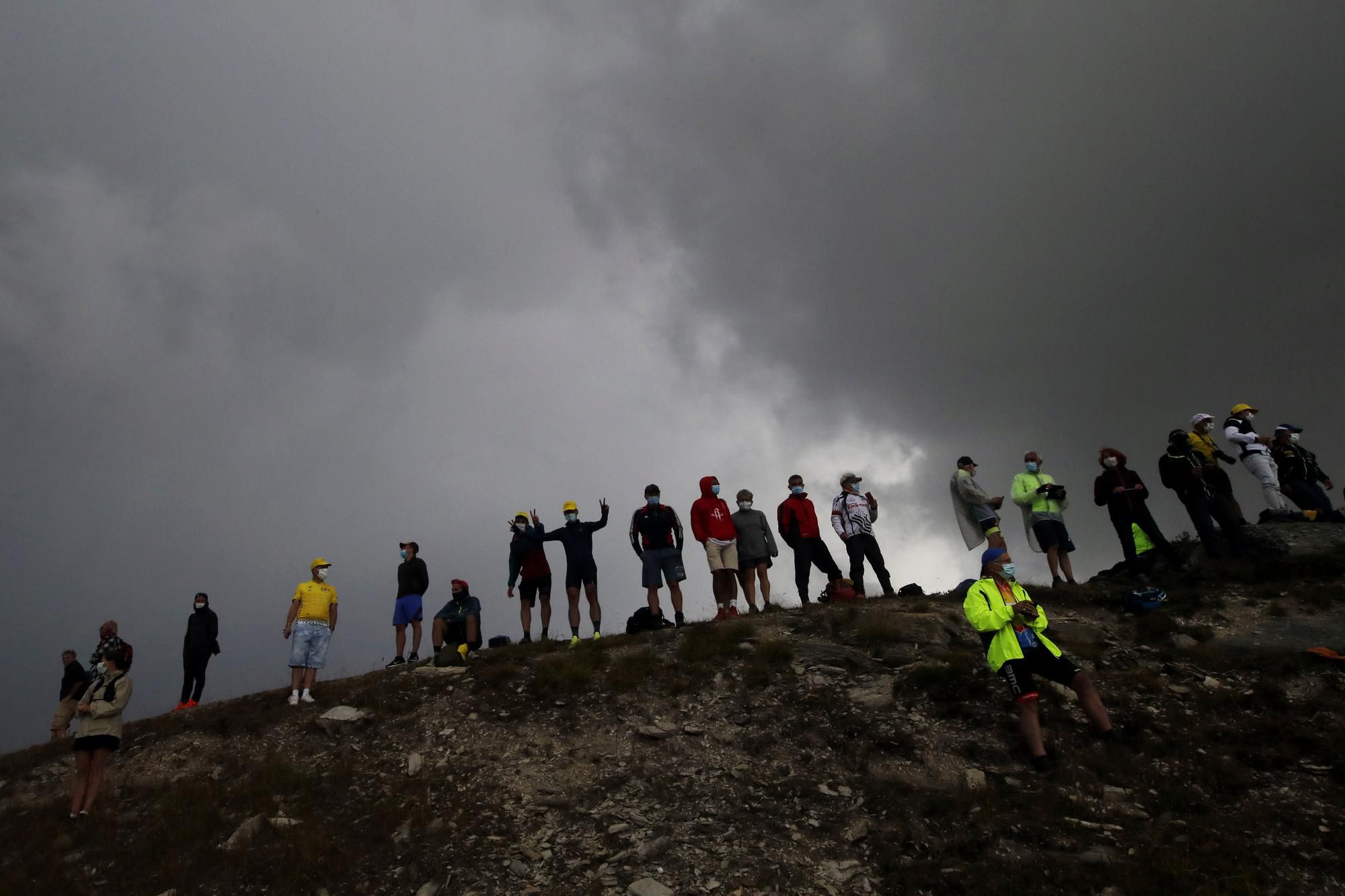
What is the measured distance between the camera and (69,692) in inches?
572

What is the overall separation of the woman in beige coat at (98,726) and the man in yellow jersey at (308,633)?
2.47m

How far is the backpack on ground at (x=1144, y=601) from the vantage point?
504 inches

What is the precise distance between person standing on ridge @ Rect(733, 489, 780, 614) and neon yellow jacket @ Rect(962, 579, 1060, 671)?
6088 mm

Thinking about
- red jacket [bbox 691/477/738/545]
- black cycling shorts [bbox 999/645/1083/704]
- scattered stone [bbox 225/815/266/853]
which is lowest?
scattered stone [bbox 225/815/266/853]

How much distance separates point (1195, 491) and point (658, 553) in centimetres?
995

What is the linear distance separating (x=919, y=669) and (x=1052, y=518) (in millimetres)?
5313

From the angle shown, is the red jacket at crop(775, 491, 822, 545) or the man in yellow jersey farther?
the red jacket at crop(775, 491, 822, 545)

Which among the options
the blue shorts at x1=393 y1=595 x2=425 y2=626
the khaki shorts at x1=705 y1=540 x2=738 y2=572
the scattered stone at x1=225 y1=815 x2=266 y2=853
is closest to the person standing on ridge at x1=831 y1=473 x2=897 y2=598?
the khaki shorts at x1=705 y1=540 x2=738 y2=572

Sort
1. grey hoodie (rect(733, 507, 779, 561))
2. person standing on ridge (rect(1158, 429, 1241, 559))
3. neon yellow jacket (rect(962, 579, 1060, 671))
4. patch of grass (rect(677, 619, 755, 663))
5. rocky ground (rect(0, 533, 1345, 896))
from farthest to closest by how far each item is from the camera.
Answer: grey hoodie (rect(733, 507, 779, 561))
person standing on ridge (rect(1158, 429, 1241, 559))
patch of grass (rect(677, 619, 755, 663))
neon yellow jacket (rect(962, 579, 1060, 671))
rocky ground (rect(0, 533, 1345, 896))

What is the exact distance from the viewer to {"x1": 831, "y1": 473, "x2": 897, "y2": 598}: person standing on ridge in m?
14.7

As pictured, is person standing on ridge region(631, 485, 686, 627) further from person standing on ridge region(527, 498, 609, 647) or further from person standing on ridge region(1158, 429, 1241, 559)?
person standing on ridge region(1158, 429, 1241, 559)

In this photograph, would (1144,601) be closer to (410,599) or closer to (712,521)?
(712,521)

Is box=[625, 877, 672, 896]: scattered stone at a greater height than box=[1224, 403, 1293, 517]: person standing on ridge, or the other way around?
box=[1224, 403, 1293, 517]: person standing on ridge

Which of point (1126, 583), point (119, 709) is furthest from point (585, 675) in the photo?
point (1126, 583)
